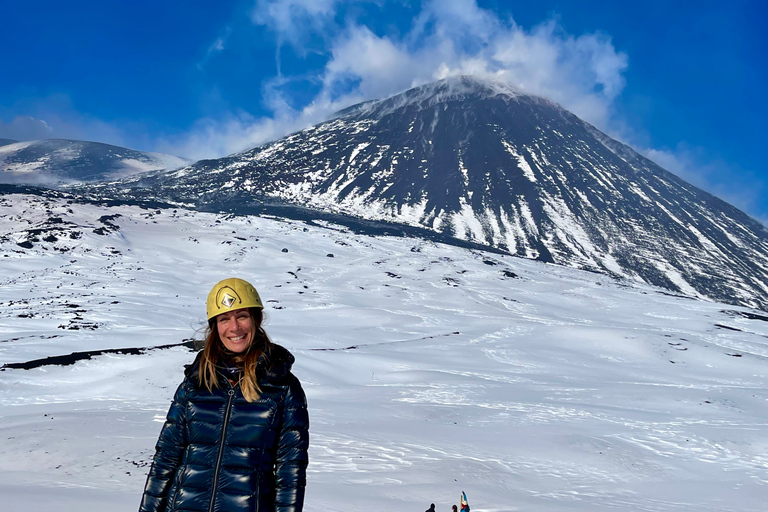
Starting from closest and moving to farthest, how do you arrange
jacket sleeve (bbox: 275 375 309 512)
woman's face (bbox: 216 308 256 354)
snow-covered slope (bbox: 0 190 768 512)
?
1. jacket sleeve (bbox: 275 375 309 512)
2. woman's face (bbox: 216 308 256 354)
3. snow-covered slope (bbox: 0 190 768 512)

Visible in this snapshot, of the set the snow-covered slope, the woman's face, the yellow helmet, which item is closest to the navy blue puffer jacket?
the woman's face

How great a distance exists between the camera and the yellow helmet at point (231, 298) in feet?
11.8

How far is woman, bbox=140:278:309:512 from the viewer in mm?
3279

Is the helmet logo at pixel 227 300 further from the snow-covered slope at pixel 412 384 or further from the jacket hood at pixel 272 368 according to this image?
the snow-covered slope at pixel 412 384

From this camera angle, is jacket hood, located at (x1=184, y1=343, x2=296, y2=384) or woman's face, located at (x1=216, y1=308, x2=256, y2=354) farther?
woman's face, located at (x1=216, y1=308, x2=256, y2=354)

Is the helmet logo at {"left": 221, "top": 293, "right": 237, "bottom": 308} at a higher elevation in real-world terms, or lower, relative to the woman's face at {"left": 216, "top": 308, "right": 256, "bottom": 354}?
higher

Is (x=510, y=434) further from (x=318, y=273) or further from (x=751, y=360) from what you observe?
(x=318, y=273)

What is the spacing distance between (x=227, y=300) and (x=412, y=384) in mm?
24181

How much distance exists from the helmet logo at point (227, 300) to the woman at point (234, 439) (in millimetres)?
56

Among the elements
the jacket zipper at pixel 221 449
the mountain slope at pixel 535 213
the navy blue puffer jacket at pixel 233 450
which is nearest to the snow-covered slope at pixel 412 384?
the navy blue puffer jacket at pixel 233 450

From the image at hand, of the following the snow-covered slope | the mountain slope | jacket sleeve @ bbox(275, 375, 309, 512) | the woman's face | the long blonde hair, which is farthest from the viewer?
the mountain slope

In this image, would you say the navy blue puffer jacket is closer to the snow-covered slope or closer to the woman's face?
the woman's face

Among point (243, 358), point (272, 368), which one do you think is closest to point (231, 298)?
point (243, 358)

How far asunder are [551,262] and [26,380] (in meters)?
117
